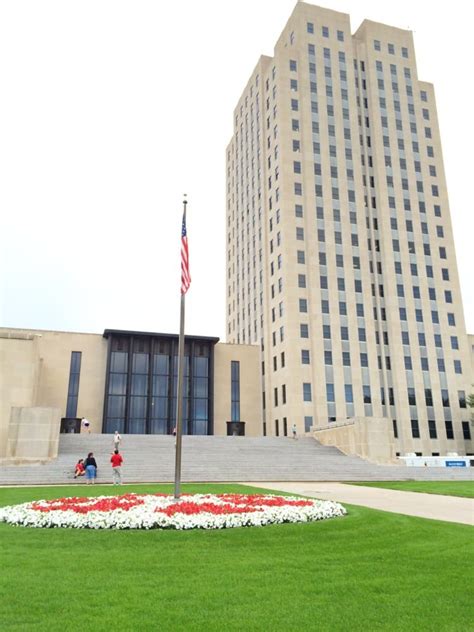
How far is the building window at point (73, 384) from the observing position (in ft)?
206

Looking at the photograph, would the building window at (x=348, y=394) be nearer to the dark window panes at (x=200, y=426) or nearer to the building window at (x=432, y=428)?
the building window at (x=432, y=428)

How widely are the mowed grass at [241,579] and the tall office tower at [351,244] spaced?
169ft

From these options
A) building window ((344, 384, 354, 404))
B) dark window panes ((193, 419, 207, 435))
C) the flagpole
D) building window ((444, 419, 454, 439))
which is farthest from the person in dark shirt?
building window ((444, 419, 454, 439))

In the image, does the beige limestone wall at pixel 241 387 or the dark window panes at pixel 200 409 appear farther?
the beige limestone wall at pixel 241 387

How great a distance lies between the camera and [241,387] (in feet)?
229

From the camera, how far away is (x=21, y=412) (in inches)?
1441

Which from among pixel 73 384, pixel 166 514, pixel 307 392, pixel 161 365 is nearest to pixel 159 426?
pixel 161 365

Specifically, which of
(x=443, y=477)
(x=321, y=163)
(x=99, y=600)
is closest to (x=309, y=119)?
(x=321, y=163)

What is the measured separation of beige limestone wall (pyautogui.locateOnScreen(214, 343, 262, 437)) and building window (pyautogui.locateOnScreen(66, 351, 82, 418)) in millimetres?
17686

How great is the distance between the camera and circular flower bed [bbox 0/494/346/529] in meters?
12.0

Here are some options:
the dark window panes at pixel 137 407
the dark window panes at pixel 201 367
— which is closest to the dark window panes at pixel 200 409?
the dark window panes at pixel 201 367

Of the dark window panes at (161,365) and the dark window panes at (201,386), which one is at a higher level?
the dark window panes at (161,365)

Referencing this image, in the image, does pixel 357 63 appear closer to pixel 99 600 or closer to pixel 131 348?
pixel 131 348

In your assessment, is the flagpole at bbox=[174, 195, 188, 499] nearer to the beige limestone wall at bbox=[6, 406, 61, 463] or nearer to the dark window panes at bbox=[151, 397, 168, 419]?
the beige limestone wall at bbox=[6, 406, 61, 463]
